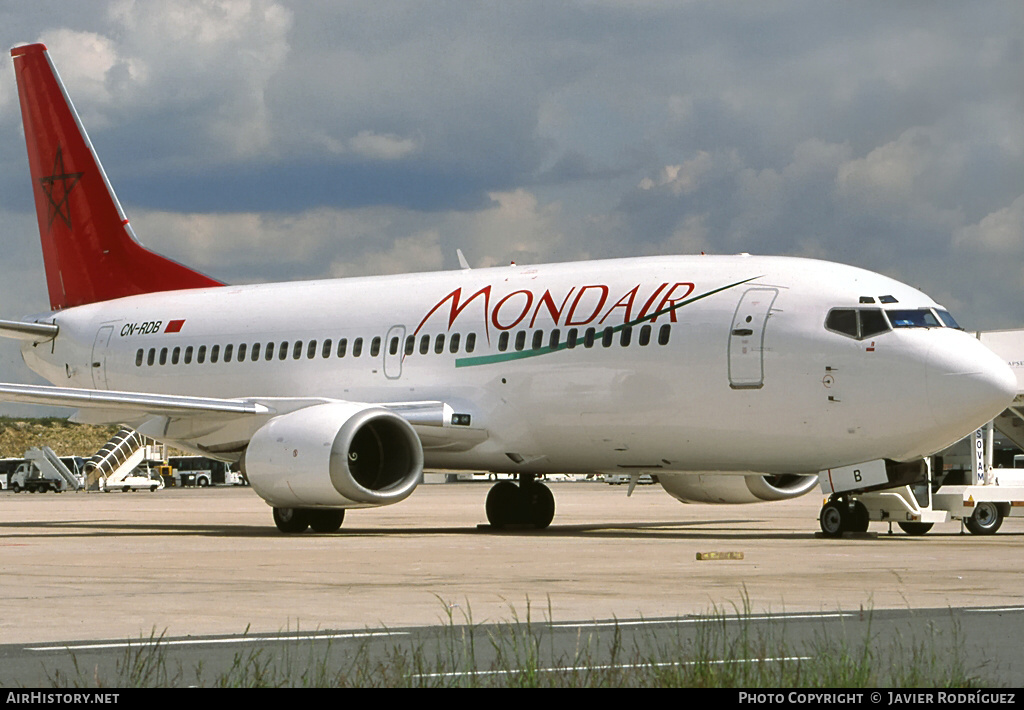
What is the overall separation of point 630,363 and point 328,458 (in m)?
4.83

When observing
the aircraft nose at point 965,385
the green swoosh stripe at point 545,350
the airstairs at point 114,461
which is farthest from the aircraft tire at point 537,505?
the airstairs at point 114,461

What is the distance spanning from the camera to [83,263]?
34.1 meters

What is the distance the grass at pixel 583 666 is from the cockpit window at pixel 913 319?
12.6 meters

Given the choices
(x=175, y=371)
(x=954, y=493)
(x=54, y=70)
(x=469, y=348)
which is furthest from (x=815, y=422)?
(x=54, y=70)

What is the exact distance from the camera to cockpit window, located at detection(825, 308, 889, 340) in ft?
73.5

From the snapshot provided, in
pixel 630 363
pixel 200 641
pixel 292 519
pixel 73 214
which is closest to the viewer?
pixel 200 641

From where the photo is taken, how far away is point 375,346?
27547mm

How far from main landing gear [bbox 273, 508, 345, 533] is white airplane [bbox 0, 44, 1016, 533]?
0.11ft

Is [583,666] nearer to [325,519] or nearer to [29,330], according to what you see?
[325,519]

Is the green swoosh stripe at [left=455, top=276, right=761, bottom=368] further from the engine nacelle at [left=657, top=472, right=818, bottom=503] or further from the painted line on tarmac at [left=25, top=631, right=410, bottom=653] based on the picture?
the painted line on tarmac at [left=25, top=631, right=410, bottom=653]

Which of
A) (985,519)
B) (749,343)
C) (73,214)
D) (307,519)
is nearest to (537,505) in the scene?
(307,519)

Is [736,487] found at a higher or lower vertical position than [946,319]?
lower
